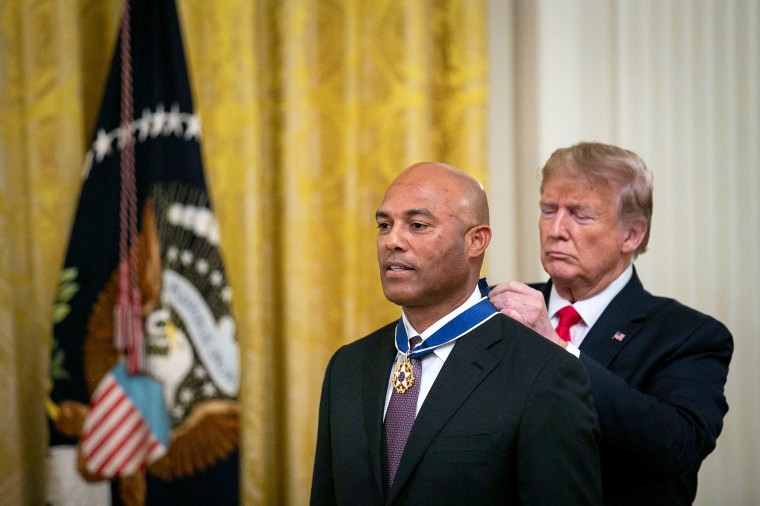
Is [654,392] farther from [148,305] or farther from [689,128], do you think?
[148,305]

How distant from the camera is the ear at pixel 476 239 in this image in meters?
1.52

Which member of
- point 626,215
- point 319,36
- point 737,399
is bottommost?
point 737,399

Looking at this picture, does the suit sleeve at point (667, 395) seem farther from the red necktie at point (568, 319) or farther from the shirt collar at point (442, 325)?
the shirt collar at point (442, 325)

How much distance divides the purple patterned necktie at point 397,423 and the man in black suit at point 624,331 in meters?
0.27

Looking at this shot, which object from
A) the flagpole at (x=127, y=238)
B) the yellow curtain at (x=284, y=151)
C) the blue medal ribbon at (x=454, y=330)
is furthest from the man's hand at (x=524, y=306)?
the flagpole at (x=127, y=238)

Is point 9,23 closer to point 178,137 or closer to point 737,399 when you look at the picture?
point 178,137

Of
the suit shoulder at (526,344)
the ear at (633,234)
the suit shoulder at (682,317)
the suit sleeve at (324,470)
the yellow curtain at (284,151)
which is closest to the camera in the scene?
the suit shoulder at (526,344)

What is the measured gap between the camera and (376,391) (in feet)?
5.12

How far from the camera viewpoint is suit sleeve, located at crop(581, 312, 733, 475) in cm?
168

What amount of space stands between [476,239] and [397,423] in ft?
1.22

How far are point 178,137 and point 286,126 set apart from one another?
375 millimetres

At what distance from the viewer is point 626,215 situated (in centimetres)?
200

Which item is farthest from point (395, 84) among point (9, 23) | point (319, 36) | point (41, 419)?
point (41, 419)

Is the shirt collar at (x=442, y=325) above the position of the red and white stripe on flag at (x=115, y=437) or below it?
above
